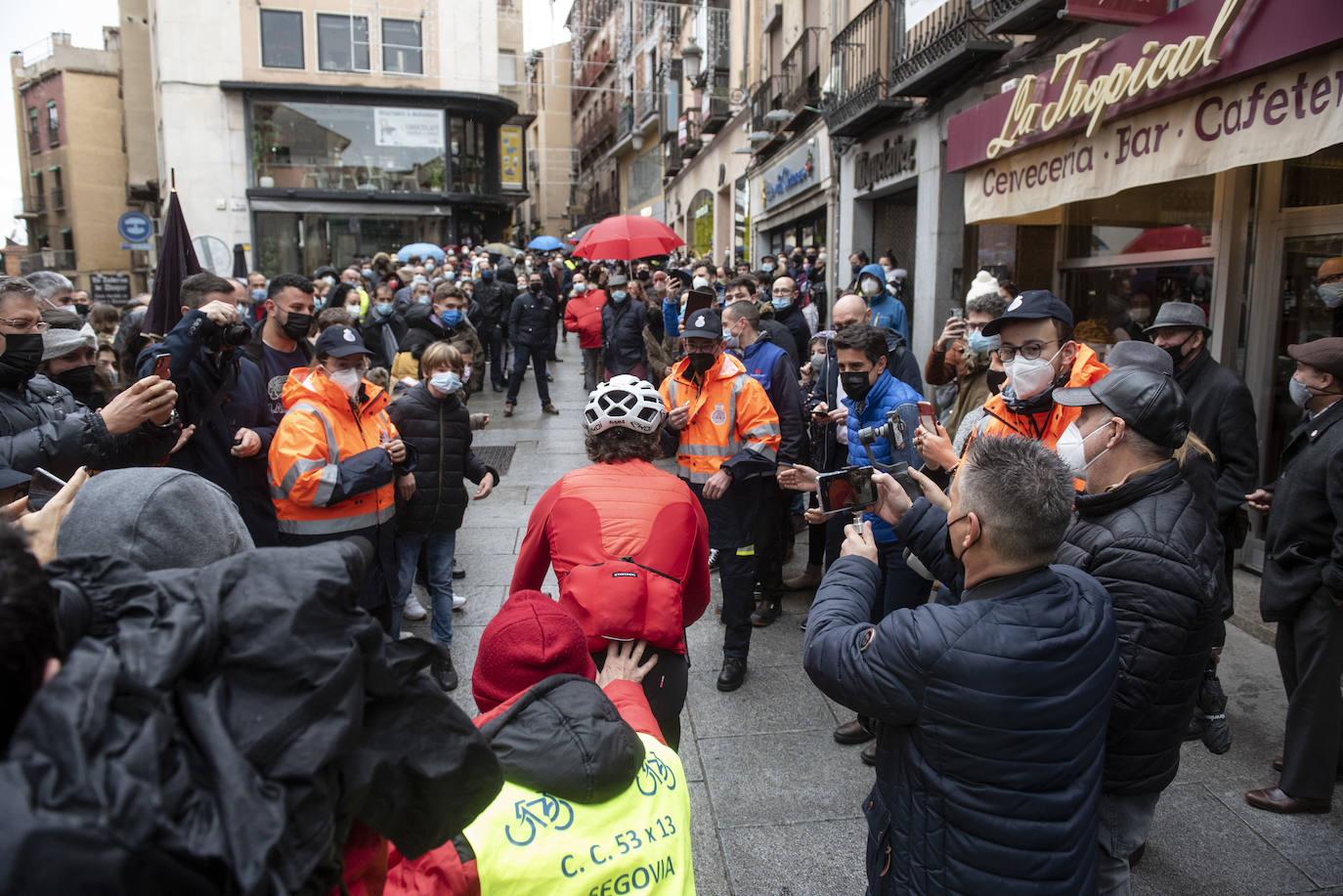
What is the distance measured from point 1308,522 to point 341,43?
2974 centimetres

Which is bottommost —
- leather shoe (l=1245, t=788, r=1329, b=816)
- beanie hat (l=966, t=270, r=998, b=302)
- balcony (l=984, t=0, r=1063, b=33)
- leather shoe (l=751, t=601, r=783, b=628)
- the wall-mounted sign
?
leather shoe (l=1245, t=788, r=1329, b=816)

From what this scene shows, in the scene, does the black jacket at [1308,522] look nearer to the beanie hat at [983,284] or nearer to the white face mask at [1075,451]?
the white face mask at [1075,451]

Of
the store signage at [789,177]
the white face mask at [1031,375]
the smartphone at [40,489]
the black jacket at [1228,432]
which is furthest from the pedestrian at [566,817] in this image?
the store signage at [789,177]

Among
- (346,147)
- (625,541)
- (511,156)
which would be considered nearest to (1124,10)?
(625,541)

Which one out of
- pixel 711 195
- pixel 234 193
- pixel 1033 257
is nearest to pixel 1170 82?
pixel 1033 257

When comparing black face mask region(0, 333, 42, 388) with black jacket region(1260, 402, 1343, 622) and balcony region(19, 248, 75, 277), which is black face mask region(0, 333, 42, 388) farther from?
balcony region(19, 248, 75, 277)

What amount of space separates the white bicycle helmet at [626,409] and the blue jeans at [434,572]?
233cm

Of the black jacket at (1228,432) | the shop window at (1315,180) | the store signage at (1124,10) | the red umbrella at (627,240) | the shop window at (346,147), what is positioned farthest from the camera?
the shop window at (346,147)

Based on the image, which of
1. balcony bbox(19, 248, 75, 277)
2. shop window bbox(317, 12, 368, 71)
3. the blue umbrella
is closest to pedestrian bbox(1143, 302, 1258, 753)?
the blue umbrella

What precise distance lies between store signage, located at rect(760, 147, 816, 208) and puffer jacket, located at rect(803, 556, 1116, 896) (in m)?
15.0

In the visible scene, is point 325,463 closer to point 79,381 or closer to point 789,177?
point 79,381

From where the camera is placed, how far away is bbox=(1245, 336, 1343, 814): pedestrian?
3.49m

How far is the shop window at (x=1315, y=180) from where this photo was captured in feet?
18.3

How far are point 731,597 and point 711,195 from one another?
23.4 meters
